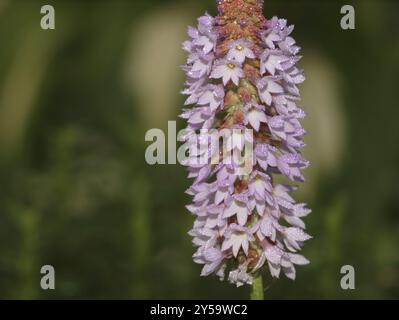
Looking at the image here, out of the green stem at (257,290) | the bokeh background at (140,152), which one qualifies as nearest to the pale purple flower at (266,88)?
the green stem at (257,290)

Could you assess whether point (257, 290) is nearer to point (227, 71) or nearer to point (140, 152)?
point (227, 71)

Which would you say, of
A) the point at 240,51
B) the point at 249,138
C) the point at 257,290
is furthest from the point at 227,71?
the point at 257,290

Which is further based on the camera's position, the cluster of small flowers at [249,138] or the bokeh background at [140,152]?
the bokeh background at [140,152]

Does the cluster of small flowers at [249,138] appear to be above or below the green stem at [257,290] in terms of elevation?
above

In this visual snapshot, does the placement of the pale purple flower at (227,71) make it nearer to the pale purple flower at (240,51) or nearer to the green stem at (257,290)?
the pale purple flower at (240,51)

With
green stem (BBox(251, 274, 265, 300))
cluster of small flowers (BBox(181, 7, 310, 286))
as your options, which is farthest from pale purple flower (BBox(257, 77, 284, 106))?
green stem (BBox(251, 274, 265, 300))

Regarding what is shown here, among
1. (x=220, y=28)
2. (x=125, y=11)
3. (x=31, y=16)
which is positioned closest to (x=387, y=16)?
(x=125, y=11)
